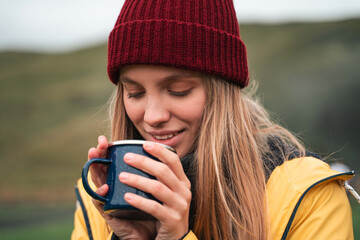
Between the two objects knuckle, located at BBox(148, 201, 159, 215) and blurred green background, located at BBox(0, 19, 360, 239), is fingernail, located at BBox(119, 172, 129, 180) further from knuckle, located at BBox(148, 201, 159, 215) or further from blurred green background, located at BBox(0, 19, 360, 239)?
blurred green background, located at BBox(0, 19, 360, 239)

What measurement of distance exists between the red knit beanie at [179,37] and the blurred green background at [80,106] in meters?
4.20

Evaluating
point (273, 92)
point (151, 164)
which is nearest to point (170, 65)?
point (151, 164)

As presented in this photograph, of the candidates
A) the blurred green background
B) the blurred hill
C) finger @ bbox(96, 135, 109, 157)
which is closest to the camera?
finger @ bbox(96, 135, 109, 157)

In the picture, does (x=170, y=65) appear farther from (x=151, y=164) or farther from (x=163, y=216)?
(x=163, y=216)

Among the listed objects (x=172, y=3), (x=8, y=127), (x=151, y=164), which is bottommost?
(x=8, y=127)

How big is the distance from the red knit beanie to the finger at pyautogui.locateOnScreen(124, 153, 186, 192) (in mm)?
641

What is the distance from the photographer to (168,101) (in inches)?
73.0

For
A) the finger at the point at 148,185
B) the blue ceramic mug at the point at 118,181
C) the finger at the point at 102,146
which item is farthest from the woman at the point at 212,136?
the finger at the point at 148,185

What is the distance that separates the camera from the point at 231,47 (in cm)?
205

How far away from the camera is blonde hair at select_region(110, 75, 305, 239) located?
1.78 m

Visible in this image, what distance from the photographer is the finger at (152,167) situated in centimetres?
138

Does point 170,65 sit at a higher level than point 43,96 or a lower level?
higher

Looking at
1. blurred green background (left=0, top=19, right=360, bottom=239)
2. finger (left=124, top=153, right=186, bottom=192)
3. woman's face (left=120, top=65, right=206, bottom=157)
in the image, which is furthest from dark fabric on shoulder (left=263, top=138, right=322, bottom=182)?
blurred green background (left=0, top=19, right=360, bottom=239)

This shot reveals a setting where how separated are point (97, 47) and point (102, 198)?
25.4 m
